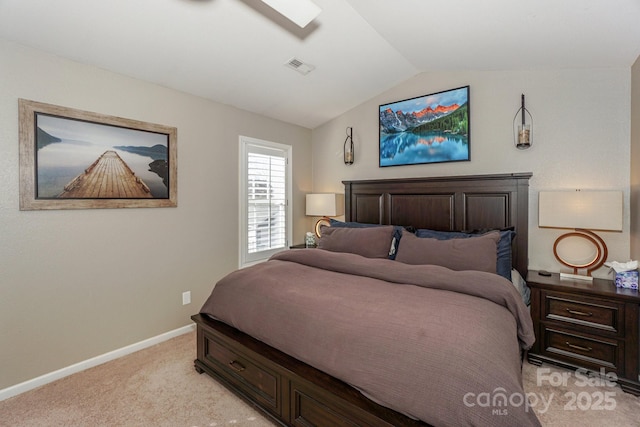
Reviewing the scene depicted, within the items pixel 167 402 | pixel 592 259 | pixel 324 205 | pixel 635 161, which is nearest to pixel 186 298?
pixel 167 402

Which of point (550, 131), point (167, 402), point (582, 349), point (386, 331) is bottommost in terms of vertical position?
point (167, 402)

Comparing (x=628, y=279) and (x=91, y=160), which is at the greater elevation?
(x=91, y=160)

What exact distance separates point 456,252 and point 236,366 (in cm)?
181

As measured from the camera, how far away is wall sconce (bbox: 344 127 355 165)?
3988 millimetres

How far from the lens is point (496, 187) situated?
115 inches

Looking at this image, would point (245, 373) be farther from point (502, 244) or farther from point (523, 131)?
point (523, 131)

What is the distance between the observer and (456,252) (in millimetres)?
2408

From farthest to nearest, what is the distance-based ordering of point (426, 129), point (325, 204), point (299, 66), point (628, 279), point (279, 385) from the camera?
point (325, 204), point (426, 129), point (299, 66), point (628, 279), point (279, 385)

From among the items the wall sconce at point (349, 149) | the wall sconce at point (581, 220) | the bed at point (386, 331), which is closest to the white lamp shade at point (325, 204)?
the wall sconce at point (349, 149)

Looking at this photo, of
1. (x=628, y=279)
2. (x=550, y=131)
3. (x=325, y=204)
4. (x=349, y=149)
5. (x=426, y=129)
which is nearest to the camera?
(x=628, y=279)

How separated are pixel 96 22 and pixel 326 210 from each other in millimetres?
2733

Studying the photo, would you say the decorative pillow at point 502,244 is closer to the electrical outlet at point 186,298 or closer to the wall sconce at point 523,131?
the wall sconce at point 523,131

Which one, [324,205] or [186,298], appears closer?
[186,298]

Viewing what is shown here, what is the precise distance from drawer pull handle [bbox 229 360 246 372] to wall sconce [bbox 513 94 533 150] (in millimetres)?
2978
